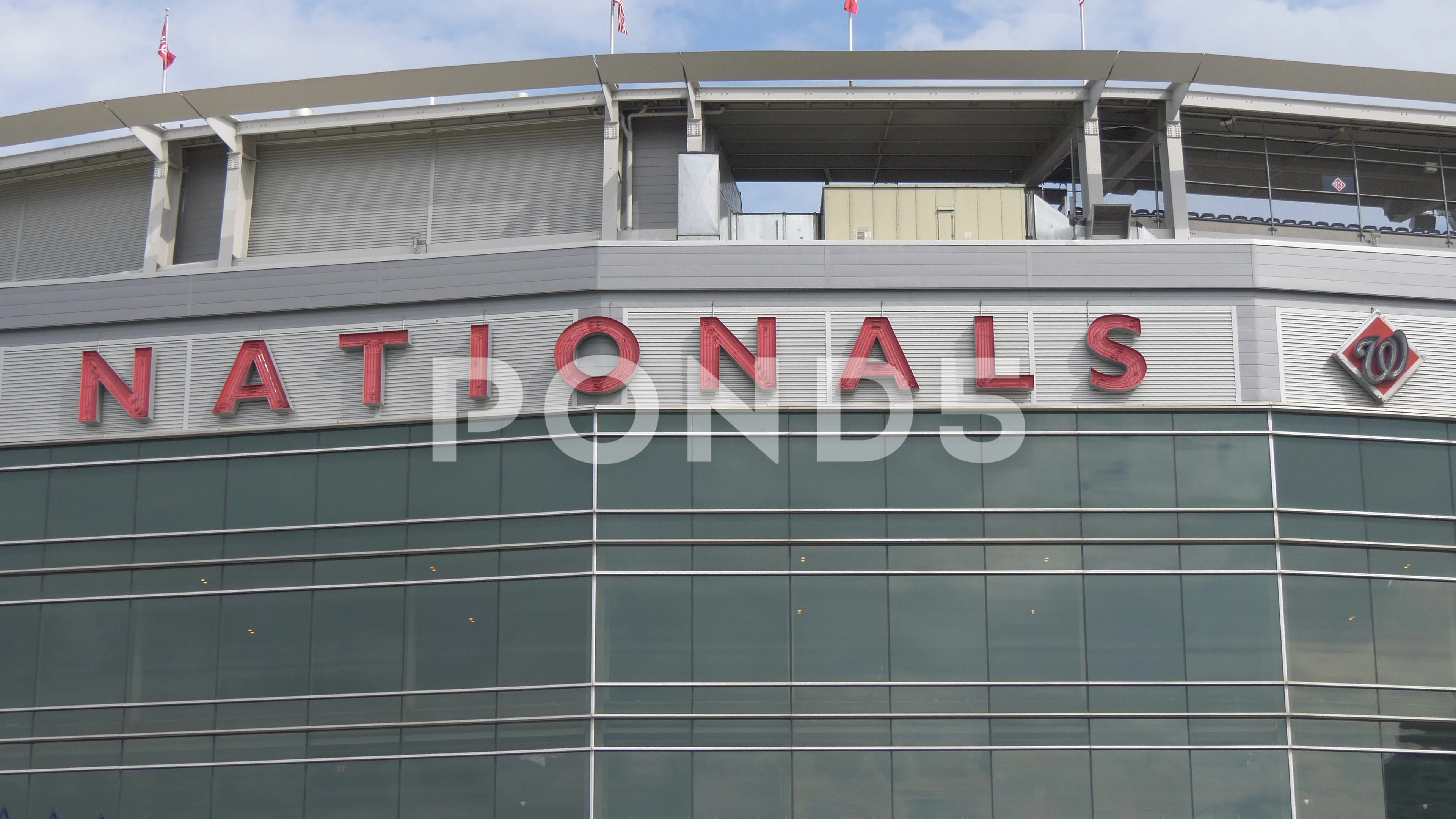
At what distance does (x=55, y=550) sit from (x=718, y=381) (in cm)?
1628

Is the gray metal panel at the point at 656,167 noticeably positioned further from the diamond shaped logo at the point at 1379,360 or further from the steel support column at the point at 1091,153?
the diamond shaped logo at the point at 1379,360

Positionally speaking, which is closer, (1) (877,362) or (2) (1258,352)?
(2) (1258,352)

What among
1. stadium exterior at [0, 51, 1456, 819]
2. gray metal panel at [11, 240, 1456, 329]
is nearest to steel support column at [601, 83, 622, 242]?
stadium exterior at [0, 51, 1456, 819]

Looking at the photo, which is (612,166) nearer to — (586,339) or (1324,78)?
(586,339)

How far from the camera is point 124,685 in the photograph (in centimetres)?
3309

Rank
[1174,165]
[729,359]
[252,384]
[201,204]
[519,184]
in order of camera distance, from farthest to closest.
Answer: [201,204] → [519,184] → [1174,165] → [252,384] → [729,359]

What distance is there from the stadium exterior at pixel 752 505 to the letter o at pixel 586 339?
84 millimetres

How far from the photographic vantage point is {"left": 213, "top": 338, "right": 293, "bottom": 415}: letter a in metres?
34.0

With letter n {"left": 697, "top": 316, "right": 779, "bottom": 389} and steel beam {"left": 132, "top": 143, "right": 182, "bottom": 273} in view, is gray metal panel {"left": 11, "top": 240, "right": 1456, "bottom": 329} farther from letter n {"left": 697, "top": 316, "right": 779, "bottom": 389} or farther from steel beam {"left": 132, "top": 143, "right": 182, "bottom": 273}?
steel beam {"left": 132, "top": 143, "right": 182, "bottom": 273}

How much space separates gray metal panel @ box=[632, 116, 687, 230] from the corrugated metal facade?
3.34 ft

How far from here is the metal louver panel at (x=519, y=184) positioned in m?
37.4

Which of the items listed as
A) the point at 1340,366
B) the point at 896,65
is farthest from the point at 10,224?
the point at 1340,366

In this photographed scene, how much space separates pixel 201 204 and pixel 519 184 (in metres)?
8.82

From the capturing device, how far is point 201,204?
128ft
